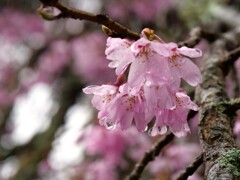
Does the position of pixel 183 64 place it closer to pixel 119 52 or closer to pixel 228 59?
pixel 119 52

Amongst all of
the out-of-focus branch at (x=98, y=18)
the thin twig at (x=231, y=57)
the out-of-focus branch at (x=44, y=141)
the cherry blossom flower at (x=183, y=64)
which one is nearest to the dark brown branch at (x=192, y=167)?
the cherry blossom flower at (x=183, y=64)

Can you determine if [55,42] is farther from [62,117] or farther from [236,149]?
[236,149]

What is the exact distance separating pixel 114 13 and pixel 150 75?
3752 mm

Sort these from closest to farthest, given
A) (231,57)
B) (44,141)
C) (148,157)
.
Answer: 1. (148,157)
2. (231,57)
3. (44,141)

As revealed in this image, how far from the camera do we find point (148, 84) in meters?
0.85

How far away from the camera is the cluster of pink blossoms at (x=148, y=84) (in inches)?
34.0

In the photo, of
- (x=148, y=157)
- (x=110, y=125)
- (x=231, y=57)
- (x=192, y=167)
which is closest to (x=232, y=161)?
(x=192, y=167)

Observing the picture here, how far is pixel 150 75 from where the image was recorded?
86cm

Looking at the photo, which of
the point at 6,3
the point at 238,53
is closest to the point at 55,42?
the point at 6,3

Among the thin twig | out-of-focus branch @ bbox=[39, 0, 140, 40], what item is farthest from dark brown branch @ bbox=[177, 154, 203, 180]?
the thin twig

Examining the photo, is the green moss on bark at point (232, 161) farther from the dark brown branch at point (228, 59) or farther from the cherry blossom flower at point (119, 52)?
the dark brown branch at point (228, 59)

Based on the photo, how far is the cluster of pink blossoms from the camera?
2.83 feet

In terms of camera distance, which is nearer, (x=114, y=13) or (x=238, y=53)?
(x=238, y=53)

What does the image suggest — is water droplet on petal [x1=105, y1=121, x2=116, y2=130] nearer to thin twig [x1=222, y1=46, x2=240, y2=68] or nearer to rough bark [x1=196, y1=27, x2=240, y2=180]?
rough bark [x1=196, y1=27, x2=240, y2=180]
